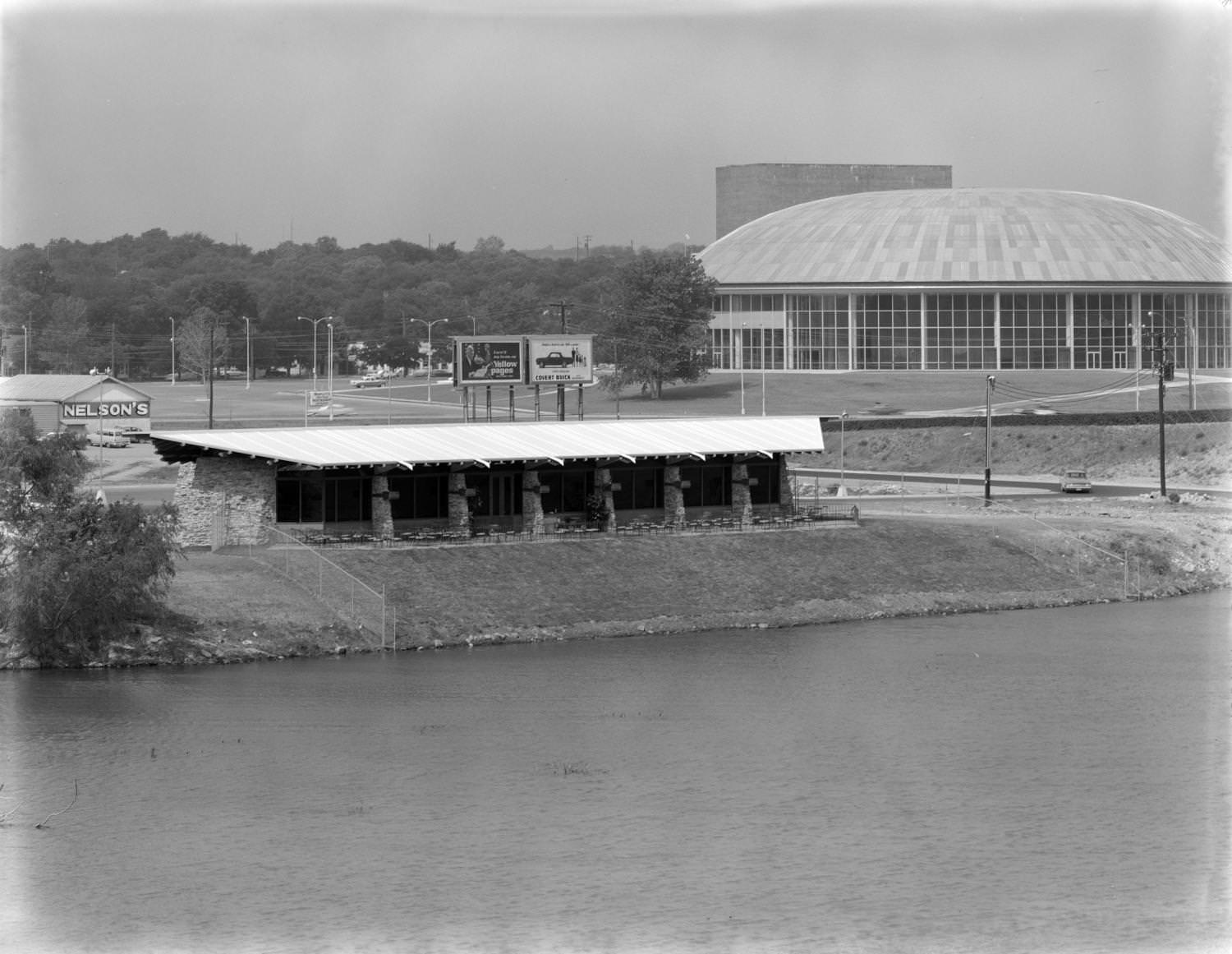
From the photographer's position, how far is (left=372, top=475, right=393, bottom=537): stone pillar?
6588 cm

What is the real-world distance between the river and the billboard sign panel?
26011 millimetres

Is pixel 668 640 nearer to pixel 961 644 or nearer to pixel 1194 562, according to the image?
pixel 961 644

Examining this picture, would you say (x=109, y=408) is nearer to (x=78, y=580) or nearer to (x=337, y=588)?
(x=337, y=588)

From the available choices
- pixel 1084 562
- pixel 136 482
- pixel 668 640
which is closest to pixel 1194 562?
pixel 1084 562

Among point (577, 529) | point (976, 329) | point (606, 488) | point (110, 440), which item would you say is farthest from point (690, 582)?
point (976, 329)

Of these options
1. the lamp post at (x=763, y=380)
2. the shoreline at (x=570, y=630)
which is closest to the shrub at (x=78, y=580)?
the shoreline at (x=570, y=630)

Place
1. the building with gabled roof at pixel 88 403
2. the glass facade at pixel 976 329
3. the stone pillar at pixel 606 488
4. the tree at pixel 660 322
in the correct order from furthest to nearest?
the glass facade at pixel 976 329
the tree at pixel 660 322
the building with gabled roof at pixel 88 403
the stone pillar at pixel 606 488

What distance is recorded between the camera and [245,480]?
213 ft

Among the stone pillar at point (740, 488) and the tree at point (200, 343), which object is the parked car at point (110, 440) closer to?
the stone pillar at point (740, 488)

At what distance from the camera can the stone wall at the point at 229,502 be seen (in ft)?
212

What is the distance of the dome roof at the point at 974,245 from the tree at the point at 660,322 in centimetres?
538

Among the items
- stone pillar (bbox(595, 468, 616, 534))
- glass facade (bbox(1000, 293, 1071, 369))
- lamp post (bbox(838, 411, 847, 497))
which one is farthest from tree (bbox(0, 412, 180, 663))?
glass facade (bbox(1000, 293, 1071, 369))

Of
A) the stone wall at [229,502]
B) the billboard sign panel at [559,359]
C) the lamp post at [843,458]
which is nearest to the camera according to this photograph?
the stone wall at [229,502]

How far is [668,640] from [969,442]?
55.3m
